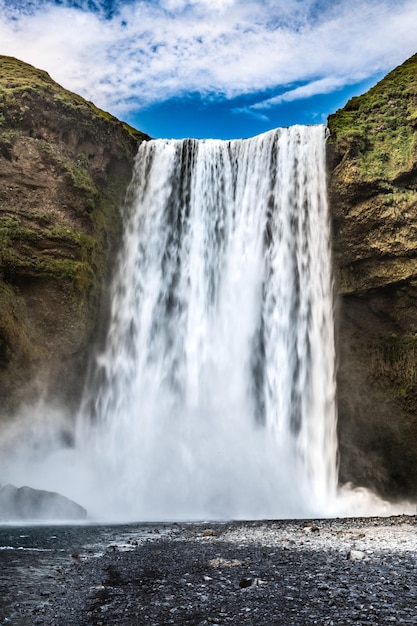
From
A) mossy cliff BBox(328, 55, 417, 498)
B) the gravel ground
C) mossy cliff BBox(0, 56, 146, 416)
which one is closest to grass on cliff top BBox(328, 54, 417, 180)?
mossy cliff BBox(328, 55, 417, 498)

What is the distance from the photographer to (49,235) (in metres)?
20.2

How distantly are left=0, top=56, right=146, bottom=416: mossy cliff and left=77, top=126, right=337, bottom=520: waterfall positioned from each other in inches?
52.0

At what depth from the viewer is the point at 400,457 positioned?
19625 millimetres

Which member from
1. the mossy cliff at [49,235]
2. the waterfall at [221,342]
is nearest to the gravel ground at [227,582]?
the waterfall at [221,342]

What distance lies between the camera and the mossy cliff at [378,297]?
1944cm

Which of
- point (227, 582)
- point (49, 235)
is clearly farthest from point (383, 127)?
point (227, 582)

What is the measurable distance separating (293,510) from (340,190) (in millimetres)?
11462

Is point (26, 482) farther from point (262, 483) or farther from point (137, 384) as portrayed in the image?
point (262, 483)

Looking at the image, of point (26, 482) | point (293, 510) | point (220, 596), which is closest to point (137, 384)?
point (26, 482)

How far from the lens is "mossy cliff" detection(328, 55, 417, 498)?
1944cm

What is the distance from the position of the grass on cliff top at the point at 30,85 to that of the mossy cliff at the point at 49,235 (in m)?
0.05

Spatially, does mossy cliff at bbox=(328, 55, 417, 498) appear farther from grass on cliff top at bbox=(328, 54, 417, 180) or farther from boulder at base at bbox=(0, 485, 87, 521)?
boulder at base at bbox=(0, 485, 87, 521)

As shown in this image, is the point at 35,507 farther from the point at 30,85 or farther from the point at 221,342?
the point at 30,85

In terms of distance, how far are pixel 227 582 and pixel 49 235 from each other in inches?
640
